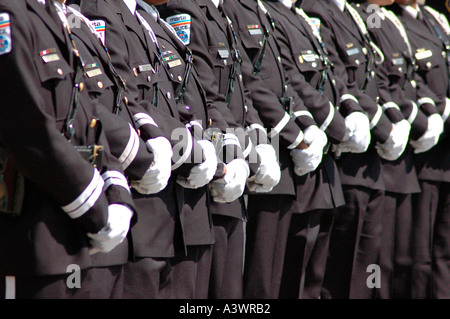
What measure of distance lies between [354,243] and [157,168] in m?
2.24

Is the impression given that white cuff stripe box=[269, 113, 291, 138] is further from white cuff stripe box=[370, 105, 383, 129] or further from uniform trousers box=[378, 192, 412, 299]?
uniform trousers box=[378, 192, 412, 299]

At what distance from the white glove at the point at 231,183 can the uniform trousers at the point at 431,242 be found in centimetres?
225

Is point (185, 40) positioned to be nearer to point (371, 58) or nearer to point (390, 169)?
point (371, 58)

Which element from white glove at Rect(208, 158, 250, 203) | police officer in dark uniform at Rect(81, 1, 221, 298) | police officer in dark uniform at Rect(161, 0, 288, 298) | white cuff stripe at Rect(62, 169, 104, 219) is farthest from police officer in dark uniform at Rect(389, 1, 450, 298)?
white cuff stripe at Rect(62, 169, 104, 219)

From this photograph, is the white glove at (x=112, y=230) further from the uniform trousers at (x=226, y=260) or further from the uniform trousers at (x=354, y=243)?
the uniform trousers at (x=354, y=243)

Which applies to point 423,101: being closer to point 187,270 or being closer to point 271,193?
point 271,193

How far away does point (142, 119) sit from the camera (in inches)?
103

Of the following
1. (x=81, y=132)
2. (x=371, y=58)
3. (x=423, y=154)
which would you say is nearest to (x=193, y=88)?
(x=81, y=132)

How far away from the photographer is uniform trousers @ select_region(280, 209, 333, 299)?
4.10 metres

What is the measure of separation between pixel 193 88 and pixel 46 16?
3.56ft

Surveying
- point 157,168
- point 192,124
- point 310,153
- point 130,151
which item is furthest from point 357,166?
point 130,151

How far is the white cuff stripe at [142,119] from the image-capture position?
8.53 feet

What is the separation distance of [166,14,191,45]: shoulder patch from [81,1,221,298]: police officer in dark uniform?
409 millimetres

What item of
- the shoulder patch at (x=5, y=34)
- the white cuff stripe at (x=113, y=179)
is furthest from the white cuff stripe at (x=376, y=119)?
the shoulder patch at (x=5, y=34)
